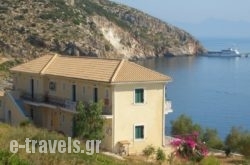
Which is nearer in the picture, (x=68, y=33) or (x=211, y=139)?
(x=211, y=139)

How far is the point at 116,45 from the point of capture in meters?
145

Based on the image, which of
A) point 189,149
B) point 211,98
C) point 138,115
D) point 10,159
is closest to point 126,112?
point 138,115

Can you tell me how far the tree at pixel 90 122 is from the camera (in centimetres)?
2608

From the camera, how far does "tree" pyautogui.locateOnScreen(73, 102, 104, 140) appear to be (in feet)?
85.6

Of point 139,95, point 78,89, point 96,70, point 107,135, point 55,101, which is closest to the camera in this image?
point 107,135

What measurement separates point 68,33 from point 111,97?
8688 centimetres

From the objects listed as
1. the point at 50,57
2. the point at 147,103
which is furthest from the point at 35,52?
the point at 147,103

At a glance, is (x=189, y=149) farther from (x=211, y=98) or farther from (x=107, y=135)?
(x=211, y=98)

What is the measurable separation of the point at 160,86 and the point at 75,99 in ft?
15.3

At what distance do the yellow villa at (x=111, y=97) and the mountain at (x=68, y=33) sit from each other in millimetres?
64190

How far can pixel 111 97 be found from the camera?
26.8 m

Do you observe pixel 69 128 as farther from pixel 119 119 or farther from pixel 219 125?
pixel 219 125

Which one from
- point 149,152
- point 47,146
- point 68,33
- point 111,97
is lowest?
point 149,152

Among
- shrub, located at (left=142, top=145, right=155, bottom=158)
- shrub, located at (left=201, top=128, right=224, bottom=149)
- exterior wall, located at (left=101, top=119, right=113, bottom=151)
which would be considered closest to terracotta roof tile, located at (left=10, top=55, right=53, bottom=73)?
exterior wall, located at (left=101, top=119, right=113, bottom=151)
